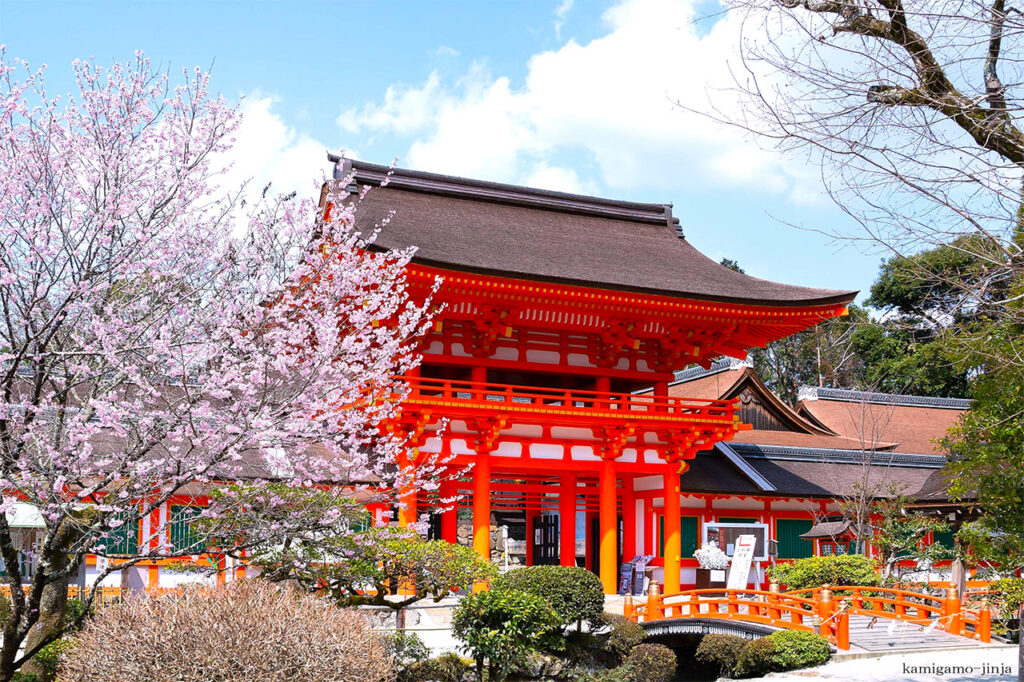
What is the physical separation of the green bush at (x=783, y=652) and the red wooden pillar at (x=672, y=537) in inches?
206

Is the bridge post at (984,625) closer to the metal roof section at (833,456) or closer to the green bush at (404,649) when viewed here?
the green bush at (404,649)

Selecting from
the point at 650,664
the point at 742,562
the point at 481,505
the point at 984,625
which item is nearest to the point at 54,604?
the point at 650,664

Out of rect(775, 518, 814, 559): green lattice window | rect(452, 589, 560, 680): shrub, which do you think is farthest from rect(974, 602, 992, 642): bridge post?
rect(775, 518, 814, 559): green lattice window

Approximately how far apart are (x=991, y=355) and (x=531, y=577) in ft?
25.6

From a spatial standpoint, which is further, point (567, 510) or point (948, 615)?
point (567, 510)

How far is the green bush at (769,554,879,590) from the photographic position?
17.4 meters

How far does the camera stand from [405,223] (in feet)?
66.2

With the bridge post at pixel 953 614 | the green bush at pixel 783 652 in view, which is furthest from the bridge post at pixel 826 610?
the bridge post at pixel 953 614

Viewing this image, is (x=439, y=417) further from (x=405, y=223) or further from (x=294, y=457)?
(x=294, y=457)

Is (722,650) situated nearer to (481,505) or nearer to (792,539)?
(481,505)

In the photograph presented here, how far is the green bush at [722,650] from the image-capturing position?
1486 centimetres

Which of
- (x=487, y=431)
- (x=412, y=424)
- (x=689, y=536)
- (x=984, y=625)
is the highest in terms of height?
(x=412, y=424)

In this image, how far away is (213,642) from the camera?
730cm

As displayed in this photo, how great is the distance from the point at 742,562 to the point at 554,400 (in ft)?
15.8
